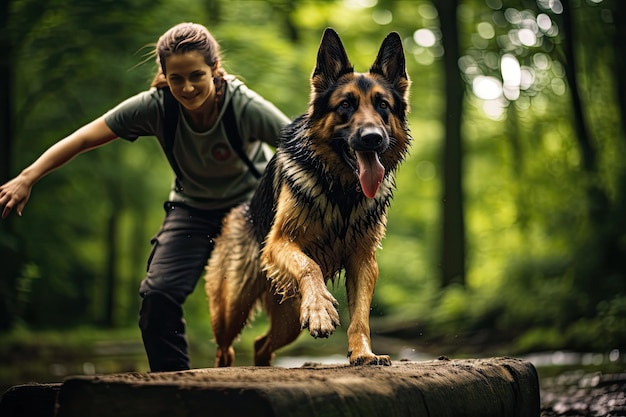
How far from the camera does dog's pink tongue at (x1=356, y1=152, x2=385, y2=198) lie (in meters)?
4.24

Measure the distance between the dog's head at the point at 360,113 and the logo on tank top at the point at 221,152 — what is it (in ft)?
3.02

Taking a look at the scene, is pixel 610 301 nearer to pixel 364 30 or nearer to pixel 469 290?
pixel 469 290

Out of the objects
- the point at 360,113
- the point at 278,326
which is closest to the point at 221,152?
the point at 278,326

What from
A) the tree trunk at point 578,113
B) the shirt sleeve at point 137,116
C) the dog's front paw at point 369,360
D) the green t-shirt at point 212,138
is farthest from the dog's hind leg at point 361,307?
the tree trunk at point 578,113

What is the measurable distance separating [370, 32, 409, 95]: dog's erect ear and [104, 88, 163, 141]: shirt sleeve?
1.42 meters

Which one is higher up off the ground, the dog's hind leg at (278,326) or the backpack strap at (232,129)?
the backpack strap at (232,129)

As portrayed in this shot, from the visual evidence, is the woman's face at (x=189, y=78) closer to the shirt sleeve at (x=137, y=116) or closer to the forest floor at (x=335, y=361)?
the shirt sleeve at (x=137, y=116)

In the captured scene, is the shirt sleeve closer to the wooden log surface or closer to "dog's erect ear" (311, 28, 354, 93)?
"dog's erect ear" (311, 28, 354, 93)

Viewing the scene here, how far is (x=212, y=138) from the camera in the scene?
5.17 metres

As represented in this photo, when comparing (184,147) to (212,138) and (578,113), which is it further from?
(578,113)

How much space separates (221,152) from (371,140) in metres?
1.44

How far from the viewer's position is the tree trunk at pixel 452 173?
1543 centimetres

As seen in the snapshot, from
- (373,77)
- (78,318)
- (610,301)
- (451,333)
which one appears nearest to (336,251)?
(373,77)

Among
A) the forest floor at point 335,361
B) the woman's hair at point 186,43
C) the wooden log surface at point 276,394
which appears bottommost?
the forest floor at point 335,361
